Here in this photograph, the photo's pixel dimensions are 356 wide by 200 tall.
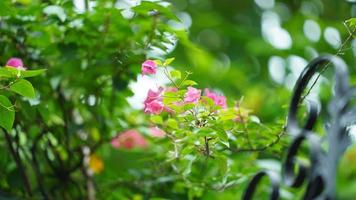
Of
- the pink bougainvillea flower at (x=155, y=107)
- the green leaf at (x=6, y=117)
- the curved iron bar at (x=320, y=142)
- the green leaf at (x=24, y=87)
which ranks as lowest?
the green leaf at (x=6, y=117)

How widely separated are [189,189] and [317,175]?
27.5 inches

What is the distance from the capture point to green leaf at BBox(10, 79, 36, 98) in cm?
111

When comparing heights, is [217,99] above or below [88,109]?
above

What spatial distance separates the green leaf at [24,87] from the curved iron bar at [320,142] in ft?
1.48

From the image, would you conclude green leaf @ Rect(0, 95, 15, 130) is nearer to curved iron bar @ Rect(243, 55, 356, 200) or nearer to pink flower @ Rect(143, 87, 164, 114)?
pink flower @ Rect(143, 87, 164, 114)

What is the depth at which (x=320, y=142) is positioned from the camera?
0.76 meters

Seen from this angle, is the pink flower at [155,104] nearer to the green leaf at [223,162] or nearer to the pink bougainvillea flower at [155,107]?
the pink bougainvillea flower at [155,107]

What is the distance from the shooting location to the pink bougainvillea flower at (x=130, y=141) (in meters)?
1.78

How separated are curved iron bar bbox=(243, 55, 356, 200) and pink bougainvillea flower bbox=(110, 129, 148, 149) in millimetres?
933

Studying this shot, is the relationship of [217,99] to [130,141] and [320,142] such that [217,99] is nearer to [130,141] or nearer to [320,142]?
[320,142]

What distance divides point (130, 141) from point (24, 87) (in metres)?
0.75

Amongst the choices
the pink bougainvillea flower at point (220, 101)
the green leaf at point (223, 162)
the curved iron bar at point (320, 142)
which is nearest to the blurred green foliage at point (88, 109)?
the green leaf at point (223, 162)

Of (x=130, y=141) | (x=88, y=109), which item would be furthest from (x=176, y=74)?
(x=130, y=141)

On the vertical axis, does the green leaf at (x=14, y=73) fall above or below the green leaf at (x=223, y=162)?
above
